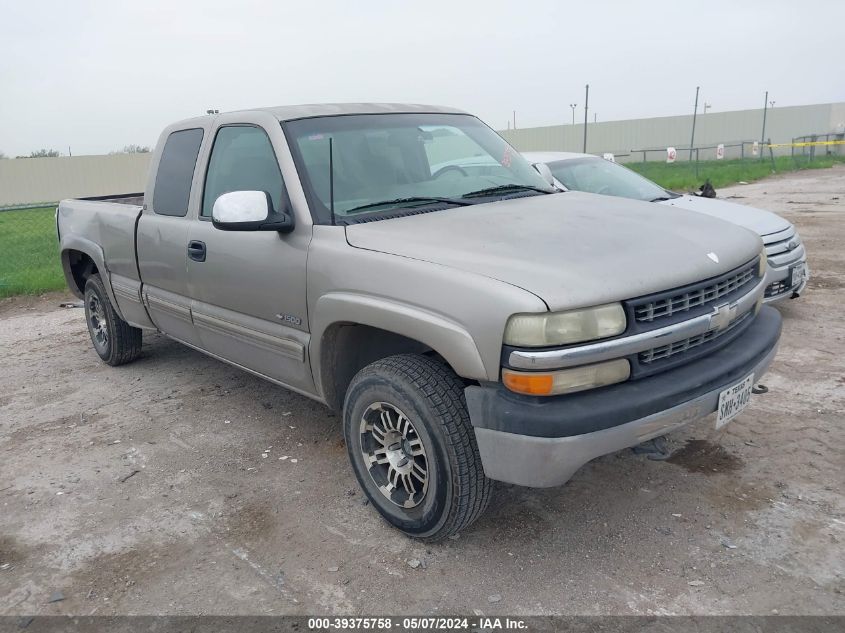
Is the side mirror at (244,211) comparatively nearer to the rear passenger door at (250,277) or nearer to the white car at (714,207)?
the rear passenger door at (250,277)

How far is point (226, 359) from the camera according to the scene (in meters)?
4.30

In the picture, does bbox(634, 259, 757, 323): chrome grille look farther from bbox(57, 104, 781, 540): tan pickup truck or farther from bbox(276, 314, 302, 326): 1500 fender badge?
bbox(276, 314, 302, 326): 1500 fender badge

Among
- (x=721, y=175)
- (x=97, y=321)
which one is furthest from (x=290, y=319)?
(x=721, y=175)

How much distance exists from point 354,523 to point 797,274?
4.50m

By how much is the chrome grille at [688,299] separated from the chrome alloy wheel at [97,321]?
4.70m

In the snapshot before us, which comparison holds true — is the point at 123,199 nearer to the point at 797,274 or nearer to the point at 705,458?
the point at 705,458

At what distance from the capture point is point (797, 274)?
5.90 meters

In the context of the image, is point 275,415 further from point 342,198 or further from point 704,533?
point 704,533

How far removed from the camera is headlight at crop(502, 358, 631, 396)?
2.54m

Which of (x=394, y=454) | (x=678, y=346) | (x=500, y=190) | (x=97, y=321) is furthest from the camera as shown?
(x=97, y=321)

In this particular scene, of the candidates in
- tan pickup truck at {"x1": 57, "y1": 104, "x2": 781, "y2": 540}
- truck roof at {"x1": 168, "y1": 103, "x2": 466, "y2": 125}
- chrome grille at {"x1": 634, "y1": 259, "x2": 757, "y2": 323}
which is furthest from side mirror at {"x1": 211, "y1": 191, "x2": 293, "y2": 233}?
chrome grille at {"x1": 634, "y1": 259, "x2": 757, "y2": 323}

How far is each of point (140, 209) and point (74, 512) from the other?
2.21 meters

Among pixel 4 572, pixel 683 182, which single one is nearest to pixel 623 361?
pixel 4 572

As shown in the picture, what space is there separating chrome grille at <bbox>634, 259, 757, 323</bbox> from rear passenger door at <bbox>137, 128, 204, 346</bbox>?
281 cm
